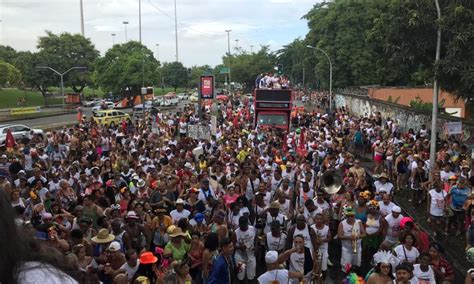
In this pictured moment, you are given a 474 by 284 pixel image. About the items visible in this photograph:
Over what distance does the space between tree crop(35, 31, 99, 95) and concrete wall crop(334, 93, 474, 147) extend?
39.5 metres

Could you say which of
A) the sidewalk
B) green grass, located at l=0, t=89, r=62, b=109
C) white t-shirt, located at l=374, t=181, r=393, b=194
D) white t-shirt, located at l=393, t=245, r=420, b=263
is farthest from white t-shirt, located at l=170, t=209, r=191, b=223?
green grass, located at l=0, t=89, r=62, b=109

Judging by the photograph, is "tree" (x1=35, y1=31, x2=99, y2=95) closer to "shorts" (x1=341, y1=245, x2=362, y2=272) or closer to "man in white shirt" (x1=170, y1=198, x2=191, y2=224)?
"man in white shirt" (x1=170, y1=198, x2=191, y2=224)

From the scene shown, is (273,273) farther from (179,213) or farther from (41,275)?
(41,275)

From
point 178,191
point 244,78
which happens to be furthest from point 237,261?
point 244,78

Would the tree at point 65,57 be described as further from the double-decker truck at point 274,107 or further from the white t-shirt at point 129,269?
the white t-shirt at point 129,269

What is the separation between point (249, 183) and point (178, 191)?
162cm

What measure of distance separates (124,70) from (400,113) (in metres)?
36.9

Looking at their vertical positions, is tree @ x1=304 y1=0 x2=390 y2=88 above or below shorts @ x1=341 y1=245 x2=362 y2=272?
above

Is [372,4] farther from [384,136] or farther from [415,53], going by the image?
[415,53]

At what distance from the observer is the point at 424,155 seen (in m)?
15.5

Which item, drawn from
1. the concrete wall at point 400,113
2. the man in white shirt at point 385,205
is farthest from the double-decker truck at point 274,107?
the man in white shirt at point 385,205

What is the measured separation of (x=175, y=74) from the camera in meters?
101

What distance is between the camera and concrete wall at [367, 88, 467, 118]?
3116 cm

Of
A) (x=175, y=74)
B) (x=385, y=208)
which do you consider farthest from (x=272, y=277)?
(x=175, y=74)
